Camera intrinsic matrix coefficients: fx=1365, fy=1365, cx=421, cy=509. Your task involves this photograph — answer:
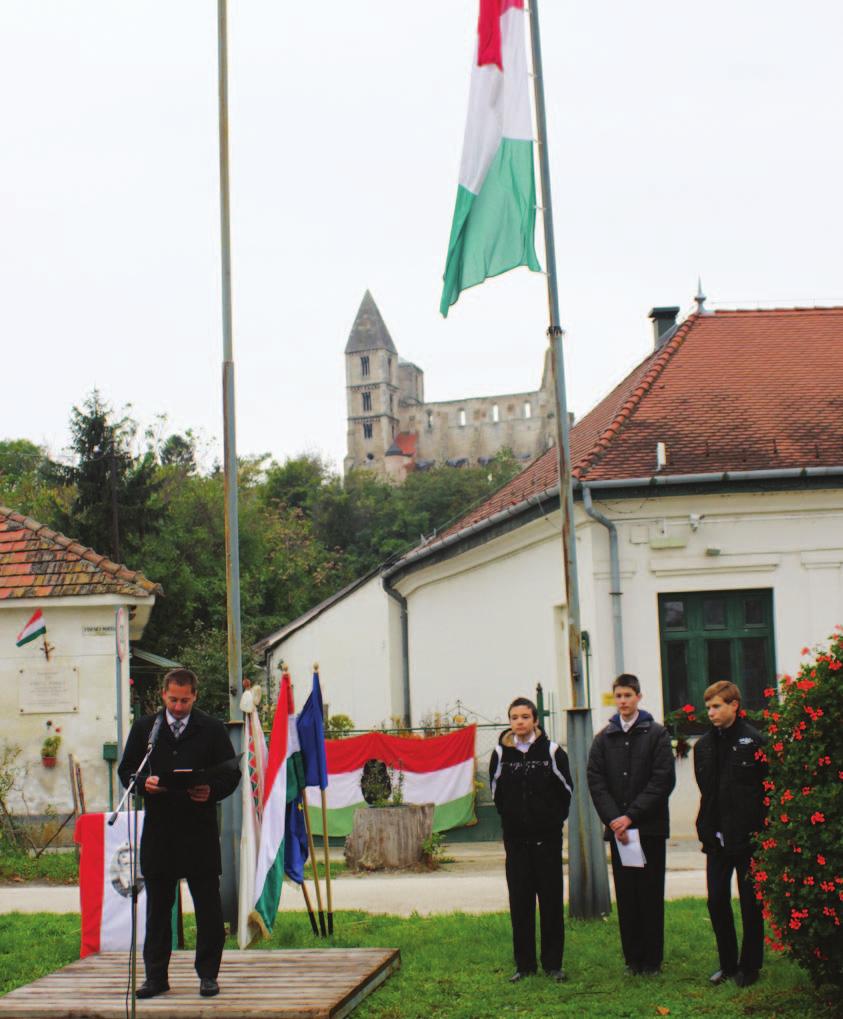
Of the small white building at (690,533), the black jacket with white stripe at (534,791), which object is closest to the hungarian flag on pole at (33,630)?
the small white building at (690,533)

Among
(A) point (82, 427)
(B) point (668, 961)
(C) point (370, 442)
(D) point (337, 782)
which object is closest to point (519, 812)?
(B) point (668, 961)

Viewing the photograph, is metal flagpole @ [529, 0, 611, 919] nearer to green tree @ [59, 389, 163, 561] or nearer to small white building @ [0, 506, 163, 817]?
small white building @ [0, 506, 163, 817]

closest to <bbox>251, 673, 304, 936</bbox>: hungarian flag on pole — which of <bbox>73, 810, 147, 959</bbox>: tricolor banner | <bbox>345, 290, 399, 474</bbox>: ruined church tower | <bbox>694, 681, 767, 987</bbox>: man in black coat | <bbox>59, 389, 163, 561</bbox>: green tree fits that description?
<bbox>73, 810, 147, 959</bbox>: tricolor banner

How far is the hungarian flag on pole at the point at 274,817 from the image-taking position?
33.4ft

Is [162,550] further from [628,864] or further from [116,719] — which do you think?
[628,864]

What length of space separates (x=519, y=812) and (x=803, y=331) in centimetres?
1602

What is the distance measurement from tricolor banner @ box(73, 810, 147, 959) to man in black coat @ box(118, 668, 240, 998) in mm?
1695

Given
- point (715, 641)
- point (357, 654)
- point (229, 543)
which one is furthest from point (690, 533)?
point (357, 654)

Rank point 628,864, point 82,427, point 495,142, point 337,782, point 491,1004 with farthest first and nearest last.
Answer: point 82,427, point 337,782, point 495,142, point 628,864, point 491,1004

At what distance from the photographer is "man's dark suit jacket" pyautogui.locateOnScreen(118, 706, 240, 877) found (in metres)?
8.10

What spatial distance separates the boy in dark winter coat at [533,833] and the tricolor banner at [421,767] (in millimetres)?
9832

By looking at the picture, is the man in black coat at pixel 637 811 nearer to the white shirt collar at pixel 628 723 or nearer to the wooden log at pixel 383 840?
the white shirt collar at pixel 628 723

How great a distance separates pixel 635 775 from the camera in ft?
28.6

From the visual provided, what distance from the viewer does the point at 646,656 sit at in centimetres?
1783
